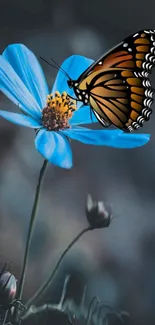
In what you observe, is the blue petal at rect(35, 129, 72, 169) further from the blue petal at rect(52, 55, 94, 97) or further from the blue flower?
the blue petal at rect(52, 55, 94, 97)

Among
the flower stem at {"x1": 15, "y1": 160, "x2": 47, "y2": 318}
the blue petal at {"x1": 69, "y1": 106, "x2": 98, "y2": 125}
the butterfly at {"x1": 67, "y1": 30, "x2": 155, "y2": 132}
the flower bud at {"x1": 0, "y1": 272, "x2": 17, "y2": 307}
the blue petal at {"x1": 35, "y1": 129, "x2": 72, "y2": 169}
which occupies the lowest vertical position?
the flower bud at {"x1": 0, "y1": 272, "x2": 17, "y2": 307}

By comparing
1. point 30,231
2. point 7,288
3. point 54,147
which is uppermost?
point 54,147

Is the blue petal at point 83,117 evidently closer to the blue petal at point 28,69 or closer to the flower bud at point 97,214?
the blue petal at point 28,69

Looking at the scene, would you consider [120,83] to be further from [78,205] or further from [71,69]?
[78,205]

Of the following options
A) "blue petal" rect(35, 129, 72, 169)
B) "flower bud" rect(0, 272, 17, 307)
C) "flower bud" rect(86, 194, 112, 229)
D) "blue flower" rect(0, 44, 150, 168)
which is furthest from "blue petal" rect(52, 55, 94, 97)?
"flower bud" rect(0, 272, 17, 307)

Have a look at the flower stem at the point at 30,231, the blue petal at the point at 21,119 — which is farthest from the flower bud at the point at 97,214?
the blue petal at the point at 21,119

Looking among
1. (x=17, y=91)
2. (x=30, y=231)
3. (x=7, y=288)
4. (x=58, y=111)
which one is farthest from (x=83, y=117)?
(x=7, y=288)

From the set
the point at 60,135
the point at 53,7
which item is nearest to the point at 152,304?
the point at 60,135
